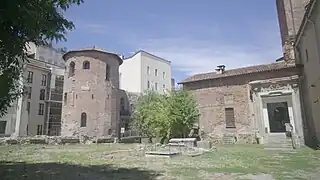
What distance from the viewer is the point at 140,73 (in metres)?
51.5

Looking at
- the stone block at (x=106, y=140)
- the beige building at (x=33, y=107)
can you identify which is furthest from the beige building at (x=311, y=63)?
the beige building at (x=33, y=107)

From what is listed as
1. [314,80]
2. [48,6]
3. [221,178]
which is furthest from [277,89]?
[48,6]

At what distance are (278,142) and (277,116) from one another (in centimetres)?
670

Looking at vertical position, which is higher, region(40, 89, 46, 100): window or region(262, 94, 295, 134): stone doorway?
region(40, 89, 46, 100): window

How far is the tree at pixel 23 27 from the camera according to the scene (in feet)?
17.5

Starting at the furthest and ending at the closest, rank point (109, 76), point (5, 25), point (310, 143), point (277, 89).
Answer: point (109, 76)
point (277, 89)
point (310, 143)
point (5, 25)

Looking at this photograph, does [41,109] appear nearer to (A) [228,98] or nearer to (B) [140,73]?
(B) [140,73]

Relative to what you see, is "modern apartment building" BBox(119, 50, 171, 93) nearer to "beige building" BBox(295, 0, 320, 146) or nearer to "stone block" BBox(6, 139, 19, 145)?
"stone block" BBox(6, 139, 19, 145)

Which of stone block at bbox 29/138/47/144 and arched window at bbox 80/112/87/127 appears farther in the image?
arched window at bbox 80/112/87/127

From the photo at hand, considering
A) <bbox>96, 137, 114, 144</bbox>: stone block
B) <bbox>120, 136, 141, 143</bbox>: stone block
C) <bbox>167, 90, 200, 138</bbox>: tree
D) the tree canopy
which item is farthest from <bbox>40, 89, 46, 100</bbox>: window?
<bbox>167, 90, 200, 138</bbox>: tree

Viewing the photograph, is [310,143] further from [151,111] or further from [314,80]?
[151,111]

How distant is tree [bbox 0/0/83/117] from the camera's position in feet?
17.5

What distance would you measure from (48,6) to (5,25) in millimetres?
992

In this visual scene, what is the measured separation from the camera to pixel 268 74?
24.0m
